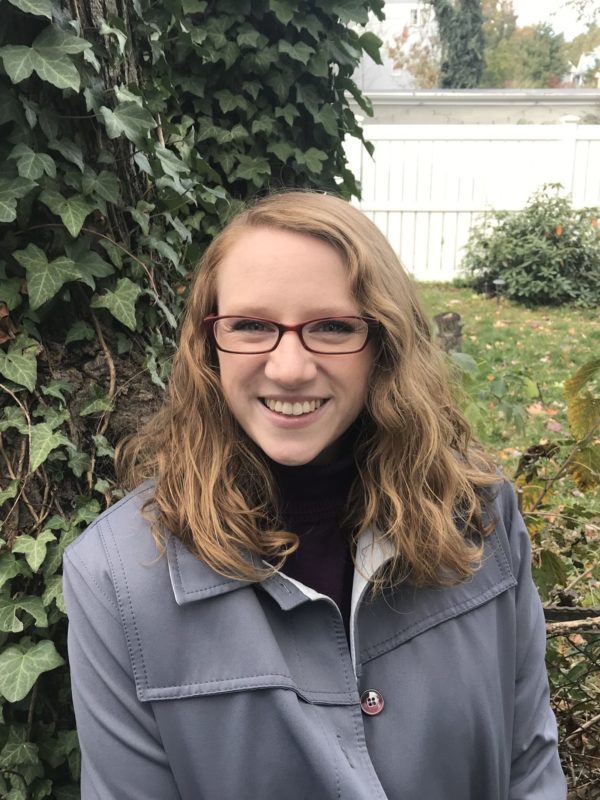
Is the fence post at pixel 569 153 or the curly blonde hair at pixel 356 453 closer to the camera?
the curly blonde hair at pixel 356 453

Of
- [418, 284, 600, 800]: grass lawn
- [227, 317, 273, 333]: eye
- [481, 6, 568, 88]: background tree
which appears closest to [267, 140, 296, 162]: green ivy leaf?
[418, 284, 600, 800]: grass lawn

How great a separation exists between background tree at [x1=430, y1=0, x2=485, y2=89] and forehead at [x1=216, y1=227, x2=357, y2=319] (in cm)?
2667

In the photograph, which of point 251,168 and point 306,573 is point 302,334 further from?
point 251,168

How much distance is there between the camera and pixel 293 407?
1.22 metres

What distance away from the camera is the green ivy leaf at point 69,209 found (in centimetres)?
144

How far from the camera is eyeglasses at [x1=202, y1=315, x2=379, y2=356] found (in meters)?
1.20

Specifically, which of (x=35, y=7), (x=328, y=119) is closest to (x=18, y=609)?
(x=35, y=7)

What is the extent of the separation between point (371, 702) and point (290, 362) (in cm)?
62

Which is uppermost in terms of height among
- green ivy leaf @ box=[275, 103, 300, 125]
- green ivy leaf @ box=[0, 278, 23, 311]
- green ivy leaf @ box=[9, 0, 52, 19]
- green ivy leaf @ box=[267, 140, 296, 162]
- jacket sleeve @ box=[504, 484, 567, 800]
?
green ivy leaf @ box=[9, 0, 52, 19]

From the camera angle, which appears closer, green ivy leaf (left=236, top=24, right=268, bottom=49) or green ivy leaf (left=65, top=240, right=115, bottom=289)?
green ivy leaf (left=65, top=240, right=115, bottom=289)

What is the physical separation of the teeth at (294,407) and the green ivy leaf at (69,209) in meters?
0.58

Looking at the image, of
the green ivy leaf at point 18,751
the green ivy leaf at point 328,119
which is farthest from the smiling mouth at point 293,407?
the green ivy leaf at point 328,119

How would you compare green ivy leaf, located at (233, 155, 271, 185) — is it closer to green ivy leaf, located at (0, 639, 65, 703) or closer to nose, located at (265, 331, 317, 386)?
nose, located at (265, 331, 317, 386)

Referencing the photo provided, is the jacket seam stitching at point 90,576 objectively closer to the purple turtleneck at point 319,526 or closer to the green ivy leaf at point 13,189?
the purple turtleneck at point 319,526
